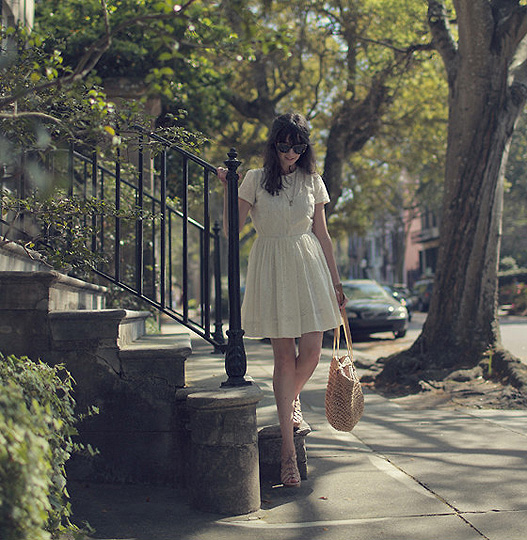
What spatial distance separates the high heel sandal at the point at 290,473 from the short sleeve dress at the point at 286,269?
0.68 meters

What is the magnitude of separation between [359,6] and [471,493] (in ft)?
56.3

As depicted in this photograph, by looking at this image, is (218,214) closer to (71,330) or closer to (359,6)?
(359,6)

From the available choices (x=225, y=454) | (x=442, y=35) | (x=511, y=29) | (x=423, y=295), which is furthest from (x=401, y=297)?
(x=225, y=454)


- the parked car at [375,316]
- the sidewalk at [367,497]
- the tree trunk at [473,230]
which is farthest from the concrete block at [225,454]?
the parked car at [375,316]

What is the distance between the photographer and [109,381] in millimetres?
4078

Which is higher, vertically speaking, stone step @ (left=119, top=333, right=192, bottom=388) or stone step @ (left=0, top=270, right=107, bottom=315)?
stone step @ (left=0, top=270, right=107, bottom=315)

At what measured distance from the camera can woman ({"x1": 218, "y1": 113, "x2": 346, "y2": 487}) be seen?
13.1 feet

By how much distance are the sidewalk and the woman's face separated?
1448 millimetres

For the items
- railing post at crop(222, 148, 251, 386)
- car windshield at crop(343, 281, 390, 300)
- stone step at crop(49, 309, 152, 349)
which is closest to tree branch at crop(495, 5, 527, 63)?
railing post at crop(222, 148, 251, 386)

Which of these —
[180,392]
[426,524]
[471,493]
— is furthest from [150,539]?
[471,493]

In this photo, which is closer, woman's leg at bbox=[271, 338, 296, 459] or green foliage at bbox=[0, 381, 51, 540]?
green foliage at bbox=[0, 381, 51, 540]

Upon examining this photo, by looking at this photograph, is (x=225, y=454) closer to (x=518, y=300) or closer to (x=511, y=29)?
(x=511, y=29)

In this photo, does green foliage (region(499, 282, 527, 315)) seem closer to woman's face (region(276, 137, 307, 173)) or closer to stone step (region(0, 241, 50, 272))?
stone step (region(0, 241, 50, 272))

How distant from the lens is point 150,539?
3.25m
